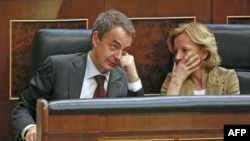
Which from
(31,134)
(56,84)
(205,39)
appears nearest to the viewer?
(31,134)

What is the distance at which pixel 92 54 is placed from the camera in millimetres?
2518

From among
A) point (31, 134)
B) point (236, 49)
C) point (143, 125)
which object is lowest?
point (31, 134)

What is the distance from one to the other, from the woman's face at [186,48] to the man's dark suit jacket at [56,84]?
0.40 metres

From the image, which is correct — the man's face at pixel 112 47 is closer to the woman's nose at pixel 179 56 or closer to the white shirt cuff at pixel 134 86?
the white shirt cuff at pixel 134 86

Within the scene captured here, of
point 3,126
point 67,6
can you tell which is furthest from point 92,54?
point 3,126

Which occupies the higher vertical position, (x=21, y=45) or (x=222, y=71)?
(x=21, y=45)

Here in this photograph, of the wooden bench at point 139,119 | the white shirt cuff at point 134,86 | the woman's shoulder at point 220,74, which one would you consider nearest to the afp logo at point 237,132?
the wooden bench at point 139,119

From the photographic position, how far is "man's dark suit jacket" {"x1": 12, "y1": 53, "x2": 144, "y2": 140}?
95.0 inches

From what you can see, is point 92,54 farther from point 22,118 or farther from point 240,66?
point 240,66

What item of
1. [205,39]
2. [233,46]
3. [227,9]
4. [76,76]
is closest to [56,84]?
[76,76]

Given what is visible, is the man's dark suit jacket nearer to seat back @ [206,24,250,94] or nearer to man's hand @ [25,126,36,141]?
man's hand @ [25,126,36,141]

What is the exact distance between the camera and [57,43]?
2.64 metres

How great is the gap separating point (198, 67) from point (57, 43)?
72cm

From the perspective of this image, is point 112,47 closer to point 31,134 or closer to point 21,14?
point 31,134
